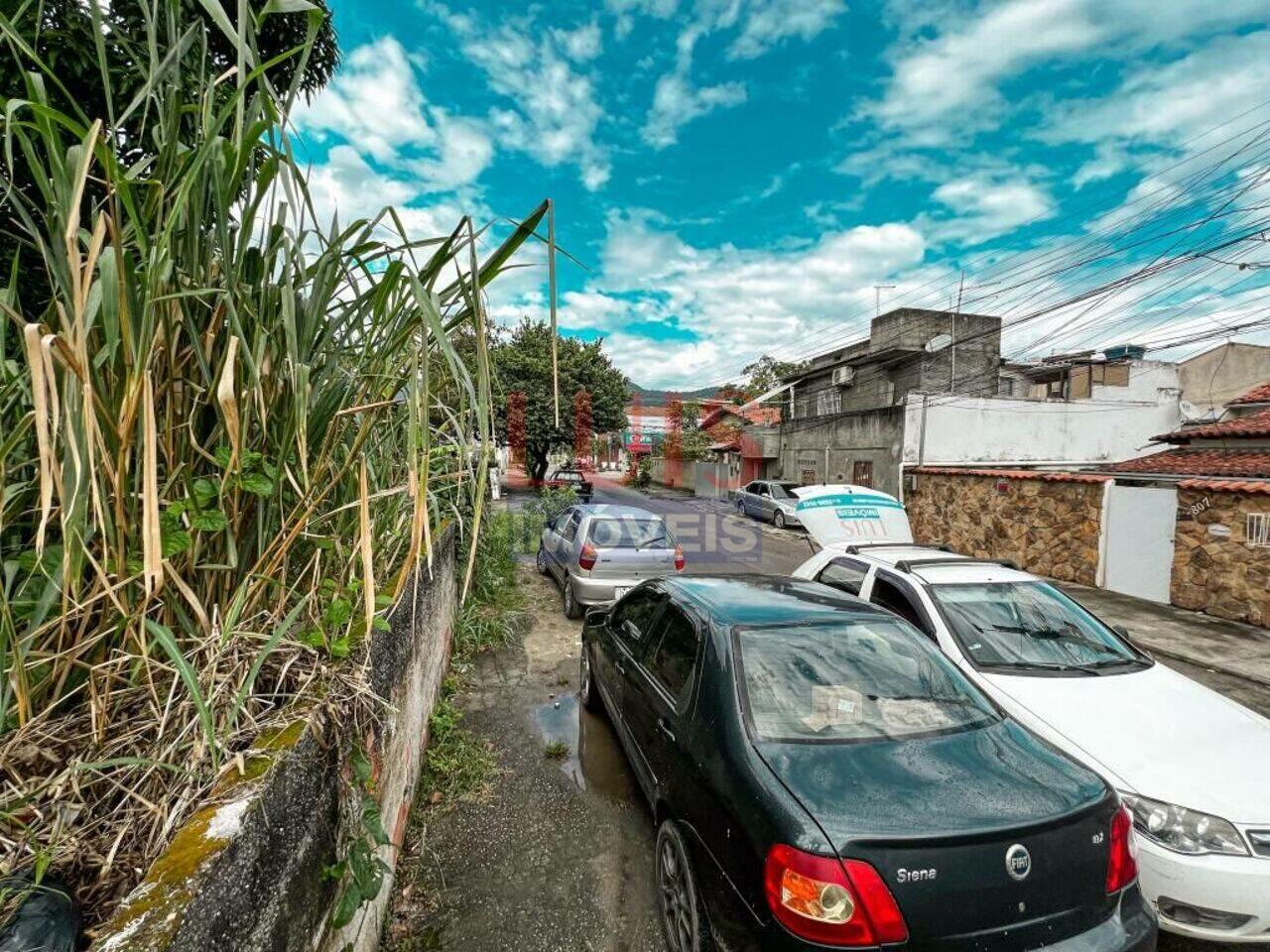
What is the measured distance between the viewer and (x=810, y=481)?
64.8ft

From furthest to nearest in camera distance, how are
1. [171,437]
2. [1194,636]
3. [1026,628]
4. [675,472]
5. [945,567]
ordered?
[675,472] < [1194,636] < [945,567] < [1026,628] < [171,437]

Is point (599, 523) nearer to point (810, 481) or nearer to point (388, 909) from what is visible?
point (388, 909)

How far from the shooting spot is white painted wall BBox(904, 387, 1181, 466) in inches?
586

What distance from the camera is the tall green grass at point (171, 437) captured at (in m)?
1.11

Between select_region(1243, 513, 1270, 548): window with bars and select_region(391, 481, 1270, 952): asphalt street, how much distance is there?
343cm

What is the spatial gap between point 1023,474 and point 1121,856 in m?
11.0

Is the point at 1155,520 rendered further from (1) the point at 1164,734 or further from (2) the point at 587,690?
(2) the point at 587,690

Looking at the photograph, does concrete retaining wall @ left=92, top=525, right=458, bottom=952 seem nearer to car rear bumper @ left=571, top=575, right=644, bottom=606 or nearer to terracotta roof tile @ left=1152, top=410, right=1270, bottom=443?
car rear bumper @ left=571, top=575, right=644, bottom=606

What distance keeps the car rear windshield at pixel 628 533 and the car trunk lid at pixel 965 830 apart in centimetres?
456

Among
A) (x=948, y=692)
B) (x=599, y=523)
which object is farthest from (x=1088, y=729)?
(x=599, y=523)

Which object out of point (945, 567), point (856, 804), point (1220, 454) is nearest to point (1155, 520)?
Result: point (1220, 454)

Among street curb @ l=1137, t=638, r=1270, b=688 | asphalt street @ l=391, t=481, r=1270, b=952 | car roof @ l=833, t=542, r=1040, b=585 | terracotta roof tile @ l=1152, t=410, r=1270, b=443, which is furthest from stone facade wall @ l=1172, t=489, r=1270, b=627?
car roof @ l=833, t=542, r=1040, b=585

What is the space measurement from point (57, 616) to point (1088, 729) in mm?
3887

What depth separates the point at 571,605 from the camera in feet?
22.0
